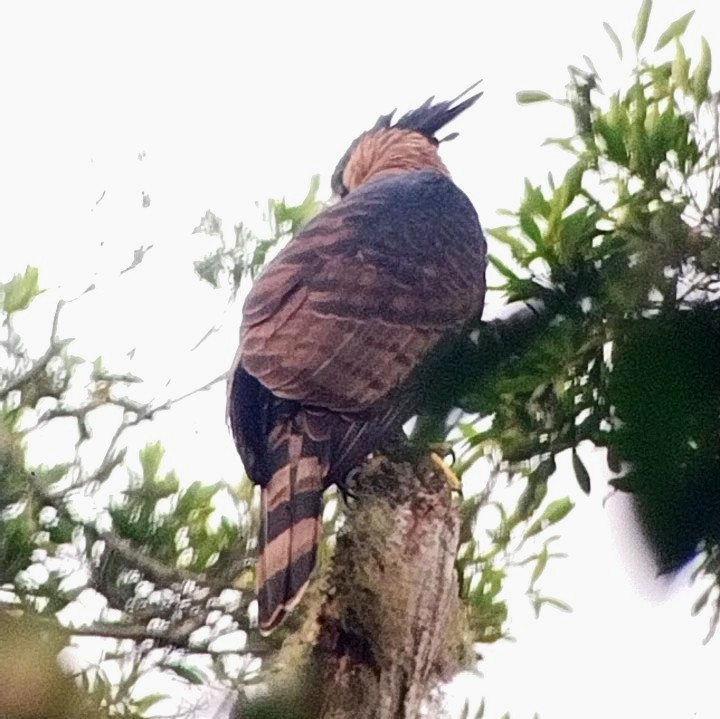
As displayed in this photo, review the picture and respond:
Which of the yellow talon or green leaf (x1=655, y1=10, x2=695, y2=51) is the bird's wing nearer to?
the yellow talon

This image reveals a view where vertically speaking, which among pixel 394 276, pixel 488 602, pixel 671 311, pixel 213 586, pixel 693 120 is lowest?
pixel 671 311

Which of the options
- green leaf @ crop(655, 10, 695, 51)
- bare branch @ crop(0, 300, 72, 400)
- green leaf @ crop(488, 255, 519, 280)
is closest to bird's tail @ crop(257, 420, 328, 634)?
bare branch @ crop(0, 300, 72, 400)

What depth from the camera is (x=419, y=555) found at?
996mm

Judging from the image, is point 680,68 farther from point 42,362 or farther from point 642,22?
point 42,362

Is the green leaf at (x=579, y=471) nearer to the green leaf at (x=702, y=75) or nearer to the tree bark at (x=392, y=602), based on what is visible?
the green leaf at (x=702, y=75)

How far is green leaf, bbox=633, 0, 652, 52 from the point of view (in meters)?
0.51

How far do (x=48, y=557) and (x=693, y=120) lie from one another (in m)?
0.96

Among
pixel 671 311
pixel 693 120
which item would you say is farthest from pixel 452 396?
pixel 693 120

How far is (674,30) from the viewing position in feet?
1.51

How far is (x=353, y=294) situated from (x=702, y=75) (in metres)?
0.77

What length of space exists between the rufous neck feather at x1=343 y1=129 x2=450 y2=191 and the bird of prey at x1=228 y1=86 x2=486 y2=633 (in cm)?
19

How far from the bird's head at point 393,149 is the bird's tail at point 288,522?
556 millimetres

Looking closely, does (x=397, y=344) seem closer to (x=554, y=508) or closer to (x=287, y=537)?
(x=287, y=537)

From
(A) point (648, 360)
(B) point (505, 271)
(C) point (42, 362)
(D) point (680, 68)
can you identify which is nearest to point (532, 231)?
(B) point (505, 271)
